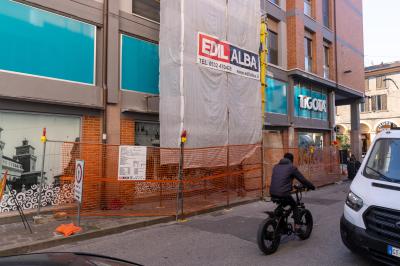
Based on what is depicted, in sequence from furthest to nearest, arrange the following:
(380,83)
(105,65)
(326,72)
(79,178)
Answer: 1. (380,83)
2. (326,72)
3. (105,65)
4. (79,178)

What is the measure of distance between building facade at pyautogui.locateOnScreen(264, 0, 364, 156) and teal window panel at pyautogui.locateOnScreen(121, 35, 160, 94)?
16.9 ft

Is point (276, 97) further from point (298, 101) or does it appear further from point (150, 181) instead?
point (150, 181)

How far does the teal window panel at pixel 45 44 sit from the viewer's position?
820cm

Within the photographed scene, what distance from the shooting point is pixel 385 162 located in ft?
17.2

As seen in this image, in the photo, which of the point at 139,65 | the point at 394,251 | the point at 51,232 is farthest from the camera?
the point at 139,65

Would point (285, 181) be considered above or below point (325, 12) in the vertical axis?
below

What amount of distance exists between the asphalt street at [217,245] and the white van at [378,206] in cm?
78

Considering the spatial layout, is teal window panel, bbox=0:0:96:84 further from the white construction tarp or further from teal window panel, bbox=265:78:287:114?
teal window panel, bbox=265:78:287:114

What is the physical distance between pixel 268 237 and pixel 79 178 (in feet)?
13.0

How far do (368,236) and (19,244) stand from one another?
18.4ft

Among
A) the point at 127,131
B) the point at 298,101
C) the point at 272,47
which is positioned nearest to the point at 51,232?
the point at 127,131

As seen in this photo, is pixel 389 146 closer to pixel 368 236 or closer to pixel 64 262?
pixel 368 236

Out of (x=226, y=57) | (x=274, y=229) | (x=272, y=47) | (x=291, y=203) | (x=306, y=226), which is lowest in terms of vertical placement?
(x=306, y=226)

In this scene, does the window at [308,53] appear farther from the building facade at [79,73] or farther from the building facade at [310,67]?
the building facade at [79,73]
